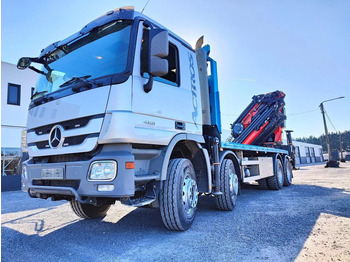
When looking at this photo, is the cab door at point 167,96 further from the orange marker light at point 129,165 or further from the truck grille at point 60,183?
the truck grille at point 60,183

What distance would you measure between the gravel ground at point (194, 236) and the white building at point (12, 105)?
9744 millimetres

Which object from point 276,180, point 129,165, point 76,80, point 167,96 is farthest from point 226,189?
point 276,180

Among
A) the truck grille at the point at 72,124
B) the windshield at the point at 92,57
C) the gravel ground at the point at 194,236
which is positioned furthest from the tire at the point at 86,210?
the windshield at the point at 92,57

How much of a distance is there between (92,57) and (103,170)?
1511 millimetres

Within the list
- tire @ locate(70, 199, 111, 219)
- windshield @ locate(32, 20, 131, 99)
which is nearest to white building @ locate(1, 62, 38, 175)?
tire @ locate(70, 199, 111, 219)

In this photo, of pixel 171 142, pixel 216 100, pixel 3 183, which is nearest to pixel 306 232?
pixel 171 142

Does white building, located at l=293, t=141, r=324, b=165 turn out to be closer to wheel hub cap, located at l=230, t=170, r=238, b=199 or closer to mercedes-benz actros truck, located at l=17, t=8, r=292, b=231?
wheel hub cap, located at l=230, t=170, r=238, b=199

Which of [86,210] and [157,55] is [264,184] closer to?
[86,210]

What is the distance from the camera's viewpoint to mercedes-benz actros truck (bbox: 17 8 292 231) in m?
2.65

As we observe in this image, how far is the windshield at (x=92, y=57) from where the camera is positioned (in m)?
2.98

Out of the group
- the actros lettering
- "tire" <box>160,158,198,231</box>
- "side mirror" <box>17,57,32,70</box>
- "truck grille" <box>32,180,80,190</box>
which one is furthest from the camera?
the actros lettering

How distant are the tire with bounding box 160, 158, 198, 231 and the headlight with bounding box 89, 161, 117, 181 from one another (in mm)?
918

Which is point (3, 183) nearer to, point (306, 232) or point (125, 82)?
point (125, 82)

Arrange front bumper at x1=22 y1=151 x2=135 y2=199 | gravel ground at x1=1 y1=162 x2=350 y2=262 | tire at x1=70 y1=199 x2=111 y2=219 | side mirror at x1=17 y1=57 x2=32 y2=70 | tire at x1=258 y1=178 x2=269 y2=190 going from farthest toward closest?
tire at x1=258 y1=178 x2=269 y2=190
tire at x1=70 y1=199 x2=111 y2=219
side mirror at x1=17 y1=57 x2=32 y2=70
gravel ground at x1=1 y1=162 x2=350 y2=262
front bumper at x1=22 y1=151 x2=135 y2=199
